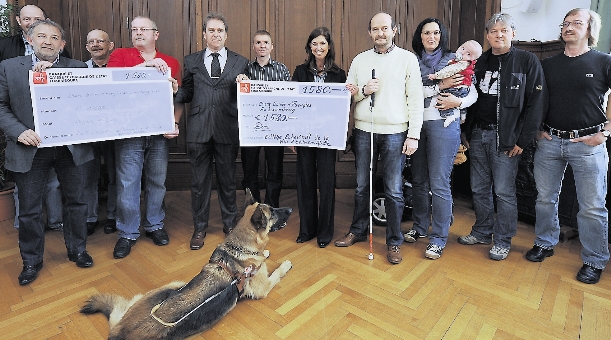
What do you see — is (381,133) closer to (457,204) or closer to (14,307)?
(457,204)

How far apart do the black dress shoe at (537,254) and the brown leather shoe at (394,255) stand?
98 cm

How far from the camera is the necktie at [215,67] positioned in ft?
9.64

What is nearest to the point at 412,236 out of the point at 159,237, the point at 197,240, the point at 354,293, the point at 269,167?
the point at 354,293

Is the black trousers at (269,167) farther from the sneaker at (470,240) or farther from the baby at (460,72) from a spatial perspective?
the sneaker at (470,240)

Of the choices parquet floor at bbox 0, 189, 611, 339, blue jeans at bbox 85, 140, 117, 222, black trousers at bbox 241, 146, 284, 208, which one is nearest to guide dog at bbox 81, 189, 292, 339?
parquet floor at bbox 0, 189, 611, 339

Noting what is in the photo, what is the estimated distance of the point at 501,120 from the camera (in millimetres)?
2633

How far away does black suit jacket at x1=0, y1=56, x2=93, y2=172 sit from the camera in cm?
230

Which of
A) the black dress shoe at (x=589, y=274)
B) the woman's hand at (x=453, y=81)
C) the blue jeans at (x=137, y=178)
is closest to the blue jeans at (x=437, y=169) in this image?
the woman's hand at (x=453, y=81)

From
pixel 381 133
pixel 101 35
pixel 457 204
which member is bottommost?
pixel 457 204

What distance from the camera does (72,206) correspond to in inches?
106

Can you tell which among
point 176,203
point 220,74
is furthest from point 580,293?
point 176,203

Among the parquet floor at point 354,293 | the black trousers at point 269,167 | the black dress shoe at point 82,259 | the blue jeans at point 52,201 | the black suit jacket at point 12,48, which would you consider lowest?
the parquet floor at point 354,293

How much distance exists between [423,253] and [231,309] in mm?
1581

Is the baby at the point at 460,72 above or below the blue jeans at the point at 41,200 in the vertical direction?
above
